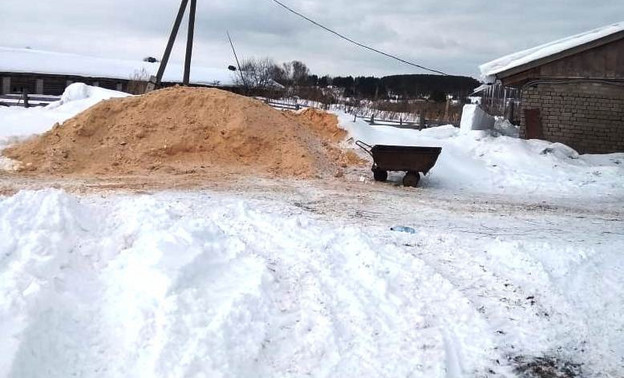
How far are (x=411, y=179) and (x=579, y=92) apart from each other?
8610 mm

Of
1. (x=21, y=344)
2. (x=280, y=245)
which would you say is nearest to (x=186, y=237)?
(x=280, y=245)

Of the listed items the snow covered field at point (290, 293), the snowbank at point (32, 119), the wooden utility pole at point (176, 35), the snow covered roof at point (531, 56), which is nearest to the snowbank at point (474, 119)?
the snow covered roof at point (531, 56)

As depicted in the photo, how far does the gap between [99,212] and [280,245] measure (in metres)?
2.17

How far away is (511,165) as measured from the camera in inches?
632

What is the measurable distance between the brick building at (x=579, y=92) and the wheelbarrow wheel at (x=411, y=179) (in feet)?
25.4

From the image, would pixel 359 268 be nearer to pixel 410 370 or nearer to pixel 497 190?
pixel 410 370

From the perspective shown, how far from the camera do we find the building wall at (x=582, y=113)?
60.7 feet

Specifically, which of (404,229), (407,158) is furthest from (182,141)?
(404,229)

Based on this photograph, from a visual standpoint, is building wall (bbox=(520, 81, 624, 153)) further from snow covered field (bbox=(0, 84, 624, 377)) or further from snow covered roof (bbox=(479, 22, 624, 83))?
snow covered field (bbox=(0, 84, 624, 377))

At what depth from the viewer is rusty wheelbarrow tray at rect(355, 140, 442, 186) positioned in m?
12.9

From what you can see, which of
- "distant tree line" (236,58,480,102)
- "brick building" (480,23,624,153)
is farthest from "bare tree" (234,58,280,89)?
"brick building" (480,23,624,153)

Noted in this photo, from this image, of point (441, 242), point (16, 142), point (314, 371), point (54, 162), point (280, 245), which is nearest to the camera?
point (314, 371)

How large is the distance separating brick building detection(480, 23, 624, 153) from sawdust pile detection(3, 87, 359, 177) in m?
7.29

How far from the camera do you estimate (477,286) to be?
20.1 feet
